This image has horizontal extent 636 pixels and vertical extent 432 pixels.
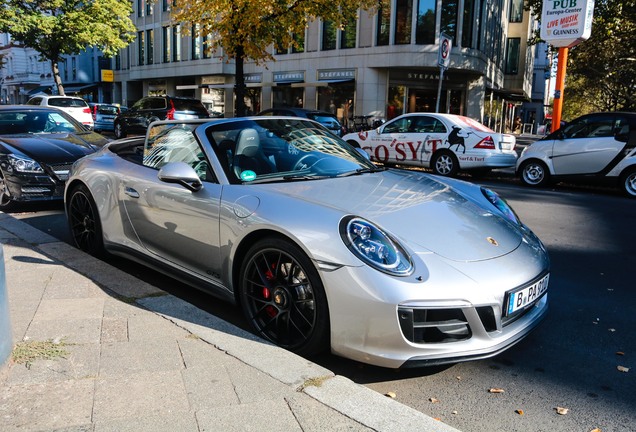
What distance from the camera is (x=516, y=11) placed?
41.6 meters

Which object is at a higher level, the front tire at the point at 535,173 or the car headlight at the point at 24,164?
the car headlight at the point at 24,164

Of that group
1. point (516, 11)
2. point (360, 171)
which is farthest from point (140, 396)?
point (516, 11)

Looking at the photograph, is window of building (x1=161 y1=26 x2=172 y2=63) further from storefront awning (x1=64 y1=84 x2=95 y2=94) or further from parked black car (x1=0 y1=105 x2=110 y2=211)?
parked black car (x1=0 y1=105 x2=110 y2=211)

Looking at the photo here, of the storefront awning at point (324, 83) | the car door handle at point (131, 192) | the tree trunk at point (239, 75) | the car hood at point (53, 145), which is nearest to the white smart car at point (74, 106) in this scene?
the tree trunk at point (239, 75)

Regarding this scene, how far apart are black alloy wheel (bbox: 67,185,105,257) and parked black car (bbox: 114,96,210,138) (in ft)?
45.6

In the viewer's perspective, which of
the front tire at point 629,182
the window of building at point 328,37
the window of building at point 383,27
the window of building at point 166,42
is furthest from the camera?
the window of building at point 166,42

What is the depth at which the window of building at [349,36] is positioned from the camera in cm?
2964

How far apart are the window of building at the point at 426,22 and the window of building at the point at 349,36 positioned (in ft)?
11.9

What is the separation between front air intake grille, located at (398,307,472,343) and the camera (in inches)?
106

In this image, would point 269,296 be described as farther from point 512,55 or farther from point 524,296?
point 512,55

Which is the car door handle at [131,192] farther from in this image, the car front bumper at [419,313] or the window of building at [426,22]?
the window of building at [426,22]

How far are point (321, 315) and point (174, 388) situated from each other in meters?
0.84

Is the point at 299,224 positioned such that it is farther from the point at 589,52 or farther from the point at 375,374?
the point at 589,52

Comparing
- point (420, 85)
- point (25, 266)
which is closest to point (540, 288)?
point (25, 266)
